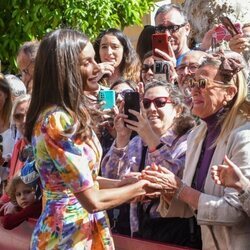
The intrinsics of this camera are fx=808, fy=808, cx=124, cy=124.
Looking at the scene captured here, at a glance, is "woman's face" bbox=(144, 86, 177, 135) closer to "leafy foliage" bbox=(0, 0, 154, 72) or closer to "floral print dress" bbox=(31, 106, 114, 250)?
"floral print dress" bbox=(31, 106, 114, 250)

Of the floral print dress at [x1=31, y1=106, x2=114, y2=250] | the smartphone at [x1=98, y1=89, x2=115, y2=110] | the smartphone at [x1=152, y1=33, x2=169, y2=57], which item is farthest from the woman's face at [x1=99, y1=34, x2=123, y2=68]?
the floral print dress at [x1=31, y1=106, x2=114, y2=250]

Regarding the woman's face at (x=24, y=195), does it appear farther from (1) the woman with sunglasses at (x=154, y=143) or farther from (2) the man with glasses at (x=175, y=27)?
(2) the man with glasses at (x=175, y=27)

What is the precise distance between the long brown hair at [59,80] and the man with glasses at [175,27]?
251 centimetres

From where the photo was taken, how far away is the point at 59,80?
407cm

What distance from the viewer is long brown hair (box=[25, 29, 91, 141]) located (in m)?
4.07

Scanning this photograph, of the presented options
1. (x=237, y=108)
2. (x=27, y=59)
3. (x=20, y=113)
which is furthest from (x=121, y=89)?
(x=237, y=108)

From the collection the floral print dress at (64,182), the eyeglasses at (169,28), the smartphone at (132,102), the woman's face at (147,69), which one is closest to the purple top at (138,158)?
the smartphone at (132,102)

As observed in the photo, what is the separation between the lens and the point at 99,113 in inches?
236

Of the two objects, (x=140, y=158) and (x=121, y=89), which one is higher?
(x=121, y=89)

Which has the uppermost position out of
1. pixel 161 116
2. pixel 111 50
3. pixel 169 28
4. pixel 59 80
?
pixel 169 28

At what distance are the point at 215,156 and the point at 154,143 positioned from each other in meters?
0.66

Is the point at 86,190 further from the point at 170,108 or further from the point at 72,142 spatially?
the point at 170,108

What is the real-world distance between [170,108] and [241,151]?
3.91ft

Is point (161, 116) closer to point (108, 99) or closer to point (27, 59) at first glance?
point (108, 99)
